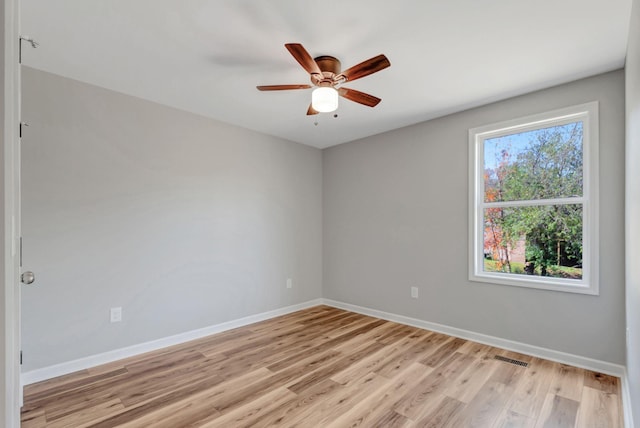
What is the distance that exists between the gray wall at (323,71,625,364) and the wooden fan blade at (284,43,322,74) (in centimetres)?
202

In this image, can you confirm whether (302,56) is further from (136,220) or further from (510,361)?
(510,361)

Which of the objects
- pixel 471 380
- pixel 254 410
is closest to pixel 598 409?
pixel 471 380

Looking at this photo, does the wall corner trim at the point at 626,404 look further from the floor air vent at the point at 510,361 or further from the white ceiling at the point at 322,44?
the white ceiling at the point at 322,44

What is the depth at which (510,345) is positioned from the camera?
2.92 metres

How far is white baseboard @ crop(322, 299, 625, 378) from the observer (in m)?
2.45

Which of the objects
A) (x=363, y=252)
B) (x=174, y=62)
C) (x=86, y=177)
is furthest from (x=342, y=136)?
(x=86, y=177)

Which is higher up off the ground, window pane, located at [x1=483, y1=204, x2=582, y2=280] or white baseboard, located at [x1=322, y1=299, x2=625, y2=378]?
window pane, located at [x1=483, y1=204, x2=582, y2=280]

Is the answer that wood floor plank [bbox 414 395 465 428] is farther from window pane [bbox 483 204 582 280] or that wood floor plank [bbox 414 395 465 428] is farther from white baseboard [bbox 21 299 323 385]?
white baseboard [bbox 21 299 323 385]

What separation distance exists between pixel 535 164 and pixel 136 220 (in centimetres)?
385

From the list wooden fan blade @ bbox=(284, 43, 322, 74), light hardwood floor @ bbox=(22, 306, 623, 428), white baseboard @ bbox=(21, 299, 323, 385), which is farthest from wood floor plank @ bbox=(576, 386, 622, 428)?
white baseboard @ bbox=(21, 299, 323, 385)

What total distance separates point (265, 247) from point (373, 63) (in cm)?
271

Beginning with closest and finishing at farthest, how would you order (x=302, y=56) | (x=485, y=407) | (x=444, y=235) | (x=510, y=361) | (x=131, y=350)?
(x=302, y=56) < (x=485, y=407) < (x=510, y=361) < (x=131, y=350) < (x=444, y=235)

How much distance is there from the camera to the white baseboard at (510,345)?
2451 millimetres

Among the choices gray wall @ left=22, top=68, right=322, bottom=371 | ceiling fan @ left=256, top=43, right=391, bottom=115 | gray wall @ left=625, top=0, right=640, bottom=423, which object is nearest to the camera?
gray wall @ left=625, top=0, right=640, bottom=423
